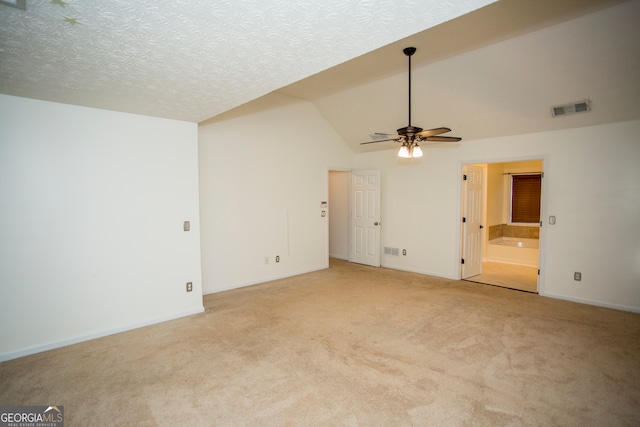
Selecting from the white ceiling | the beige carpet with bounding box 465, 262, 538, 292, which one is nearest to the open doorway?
the beige carpet with bounding box 465, 262, 538, 292

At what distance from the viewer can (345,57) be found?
2166 mm

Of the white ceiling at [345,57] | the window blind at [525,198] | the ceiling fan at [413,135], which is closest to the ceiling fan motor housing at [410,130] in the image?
the ceiling fan at [413,135]

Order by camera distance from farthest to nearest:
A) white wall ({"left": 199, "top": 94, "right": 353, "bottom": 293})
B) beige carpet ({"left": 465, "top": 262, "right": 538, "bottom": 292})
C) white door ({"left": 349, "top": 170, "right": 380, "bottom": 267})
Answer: white door ({"left": 349, "top": 170, "right": 380, "bottom": 267}) < beige carpet ({"left": 465, "top": 262, "right": 538, "bottom": 292}) < white wall ({"left": 199, "top": 94, "right": 353, "bottom": 293})

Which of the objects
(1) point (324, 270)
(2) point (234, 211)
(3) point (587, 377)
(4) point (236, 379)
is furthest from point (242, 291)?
A: (3) point (587, 377)

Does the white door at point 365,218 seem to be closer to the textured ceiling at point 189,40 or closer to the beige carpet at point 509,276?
the beige carpet at point 509,276

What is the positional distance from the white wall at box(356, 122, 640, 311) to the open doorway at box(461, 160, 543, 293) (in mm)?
937

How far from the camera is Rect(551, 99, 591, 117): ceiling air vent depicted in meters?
3.88

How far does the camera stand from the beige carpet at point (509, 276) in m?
5.25

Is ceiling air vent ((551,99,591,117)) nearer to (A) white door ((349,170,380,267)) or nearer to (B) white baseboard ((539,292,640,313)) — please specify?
(B) white baseboard ((539,292,640,313))

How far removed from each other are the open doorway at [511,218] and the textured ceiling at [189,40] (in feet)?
16.7

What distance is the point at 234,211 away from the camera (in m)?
5.01

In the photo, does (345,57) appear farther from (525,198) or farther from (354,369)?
(525,198)

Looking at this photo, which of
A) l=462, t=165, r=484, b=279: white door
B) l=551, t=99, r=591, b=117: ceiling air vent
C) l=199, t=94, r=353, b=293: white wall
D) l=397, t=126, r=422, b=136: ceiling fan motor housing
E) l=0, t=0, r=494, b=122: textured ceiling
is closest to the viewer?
l=0, t=0, r=494, b=122: textured ceiling

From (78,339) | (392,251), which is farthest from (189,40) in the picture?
(392,251)
